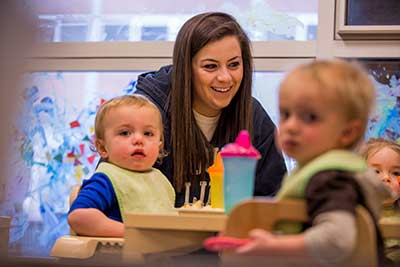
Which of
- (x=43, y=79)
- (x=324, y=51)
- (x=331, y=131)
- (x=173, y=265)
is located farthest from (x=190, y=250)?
(x=43, y=79)

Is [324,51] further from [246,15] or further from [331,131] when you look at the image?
[331,131]

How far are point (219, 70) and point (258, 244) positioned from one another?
1.10 meters

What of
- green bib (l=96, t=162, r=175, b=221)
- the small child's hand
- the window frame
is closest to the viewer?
the small child's hand

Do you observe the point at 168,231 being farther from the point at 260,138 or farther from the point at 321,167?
the point at 260,138

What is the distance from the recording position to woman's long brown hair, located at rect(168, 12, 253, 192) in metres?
1.83

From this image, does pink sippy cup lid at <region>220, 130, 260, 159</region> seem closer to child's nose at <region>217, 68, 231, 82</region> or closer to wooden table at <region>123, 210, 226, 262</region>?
wooden table at <region>123, 210, 226, 262</region>

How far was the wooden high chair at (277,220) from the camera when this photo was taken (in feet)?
2.72

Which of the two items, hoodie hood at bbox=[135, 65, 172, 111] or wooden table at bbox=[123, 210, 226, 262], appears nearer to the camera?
wooden table at bbox=[123, 210, 226, 262]

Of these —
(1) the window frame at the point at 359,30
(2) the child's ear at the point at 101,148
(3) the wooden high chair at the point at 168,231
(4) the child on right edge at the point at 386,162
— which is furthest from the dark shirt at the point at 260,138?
(3) the wooden high chair at the point at 168,231

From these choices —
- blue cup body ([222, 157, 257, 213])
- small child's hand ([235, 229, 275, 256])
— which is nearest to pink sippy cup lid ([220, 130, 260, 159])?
blue cup body ([222, 157, 257, 213])

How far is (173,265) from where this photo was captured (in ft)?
3.25

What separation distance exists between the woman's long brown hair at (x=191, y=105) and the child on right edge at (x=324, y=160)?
92 cm

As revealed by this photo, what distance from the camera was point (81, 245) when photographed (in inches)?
51.6

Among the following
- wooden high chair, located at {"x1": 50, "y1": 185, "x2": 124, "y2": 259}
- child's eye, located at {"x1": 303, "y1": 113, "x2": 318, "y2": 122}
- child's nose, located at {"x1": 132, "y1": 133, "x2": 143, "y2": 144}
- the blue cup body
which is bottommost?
wooden high chair, located at {"x1": 50, "y1": 185, "x2": 124, "y2": 259}
